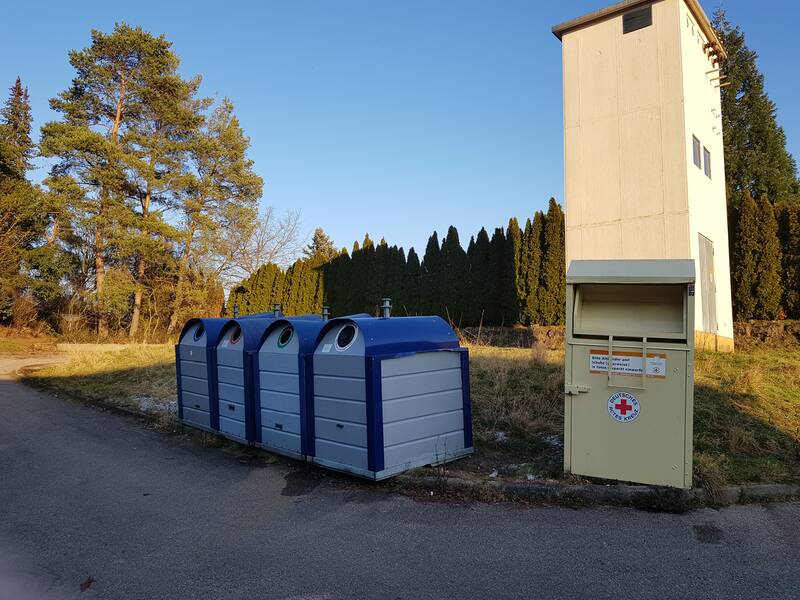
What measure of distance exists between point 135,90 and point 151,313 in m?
10.6

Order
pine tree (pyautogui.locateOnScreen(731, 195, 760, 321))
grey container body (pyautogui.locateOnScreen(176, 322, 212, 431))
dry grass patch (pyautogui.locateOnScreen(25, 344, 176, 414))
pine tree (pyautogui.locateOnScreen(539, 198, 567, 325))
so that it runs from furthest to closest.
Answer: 1. pine tree (pyautogui.locateOnScreen(539, 198, 567, 325))
2. pine tree (pyautogui.locateOnScreen(731, 195, 760, 321))
3. dry grass patch (pyautogui.locateOnScreen(25, 344, 176, 414))
4. grey container body (pyautogui.locateOnScreen(176, 322, 212, 431))

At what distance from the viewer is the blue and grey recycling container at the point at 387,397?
500 centimetres

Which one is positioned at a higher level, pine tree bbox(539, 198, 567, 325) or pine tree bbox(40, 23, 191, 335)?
pine tree bbox(40, 23, 191, 335)

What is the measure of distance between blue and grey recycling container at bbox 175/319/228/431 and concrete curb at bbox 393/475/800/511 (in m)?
3.45

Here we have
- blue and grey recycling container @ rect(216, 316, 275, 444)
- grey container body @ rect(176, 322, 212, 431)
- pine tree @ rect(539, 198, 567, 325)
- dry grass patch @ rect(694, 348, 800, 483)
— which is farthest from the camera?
pine tree @ rect(539, 198, 567, 325)

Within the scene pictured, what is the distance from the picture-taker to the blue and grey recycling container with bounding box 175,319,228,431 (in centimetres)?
714

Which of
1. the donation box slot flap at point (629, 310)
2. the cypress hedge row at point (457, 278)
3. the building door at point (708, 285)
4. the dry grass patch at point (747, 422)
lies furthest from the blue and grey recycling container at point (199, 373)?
the building door at point (708, 285)

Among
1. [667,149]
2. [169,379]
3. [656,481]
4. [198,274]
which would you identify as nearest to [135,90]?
[198,274]

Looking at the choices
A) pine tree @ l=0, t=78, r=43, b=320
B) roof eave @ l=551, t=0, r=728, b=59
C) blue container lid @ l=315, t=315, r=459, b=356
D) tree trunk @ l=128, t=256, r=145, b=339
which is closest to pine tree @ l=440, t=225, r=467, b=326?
roof eave @ l=551, t=0, r=728, b=59

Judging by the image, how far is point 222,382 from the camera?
6.97m

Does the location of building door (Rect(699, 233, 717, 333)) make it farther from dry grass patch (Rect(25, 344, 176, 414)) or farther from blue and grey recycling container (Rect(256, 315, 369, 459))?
dry grass patch (Rect(25, 344, 176, 414))

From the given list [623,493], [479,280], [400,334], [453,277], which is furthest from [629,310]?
[453,277]

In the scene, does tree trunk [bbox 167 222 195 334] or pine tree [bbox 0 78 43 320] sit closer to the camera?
pine tree [bbox 0 78 43 320]

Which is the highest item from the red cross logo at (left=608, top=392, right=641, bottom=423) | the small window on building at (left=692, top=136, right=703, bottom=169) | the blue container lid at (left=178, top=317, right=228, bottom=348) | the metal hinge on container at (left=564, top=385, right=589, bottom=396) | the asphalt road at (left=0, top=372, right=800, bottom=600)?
A: the small window on building at (left=692, top=136, right=703, bottom=169)
